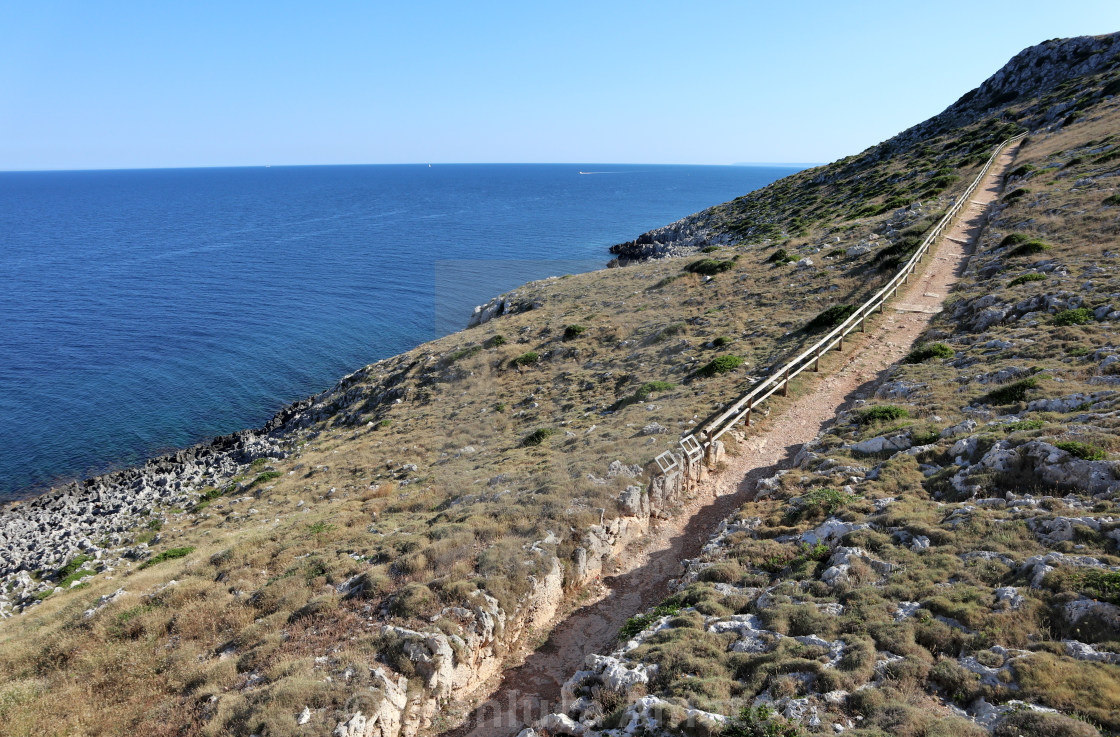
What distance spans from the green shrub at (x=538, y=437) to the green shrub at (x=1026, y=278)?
21864 millimetres

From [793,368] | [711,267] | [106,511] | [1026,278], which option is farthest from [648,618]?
[711,267]

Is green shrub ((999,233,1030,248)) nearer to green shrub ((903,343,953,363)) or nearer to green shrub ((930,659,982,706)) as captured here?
green shrub ((903,343,953,363))

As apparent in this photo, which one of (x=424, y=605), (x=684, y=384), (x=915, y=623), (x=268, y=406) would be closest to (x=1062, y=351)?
(x=684, y=384)

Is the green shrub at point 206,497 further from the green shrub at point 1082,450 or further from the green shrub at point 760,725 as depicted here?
the green shrub at point 1082,450

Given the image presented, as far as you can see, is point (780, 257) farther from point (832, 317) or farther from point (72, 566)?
point (72, 566)

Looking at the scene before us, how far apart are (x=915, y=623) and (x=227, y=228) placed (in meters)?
158

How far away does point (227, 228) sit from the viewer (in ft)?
445

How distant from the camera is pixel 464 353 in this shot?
3934 centimetres

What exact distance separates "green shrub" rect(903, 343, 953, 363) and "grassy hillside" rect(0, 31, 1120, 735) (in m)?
0.69

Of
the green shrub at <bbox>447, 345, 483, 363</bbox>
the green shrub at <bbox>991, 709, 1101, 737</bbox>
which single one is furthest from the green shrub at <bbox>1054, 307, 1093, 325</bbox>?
the green shrub at <bbox>447, 345, 483, 363</bbox>

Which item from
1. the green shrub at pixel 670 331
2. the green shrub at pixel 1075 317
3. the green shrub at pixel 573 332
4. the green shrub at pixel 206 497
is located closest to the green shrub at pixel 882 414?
the green shrub at pixel 1075 317

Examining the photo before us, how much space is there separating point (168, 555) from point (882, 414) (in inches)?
1070

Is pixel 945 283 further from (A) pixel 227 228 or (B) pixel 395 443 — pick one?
(A) pixel 227 228

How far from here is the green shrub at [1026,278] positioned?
2472 centimetres
